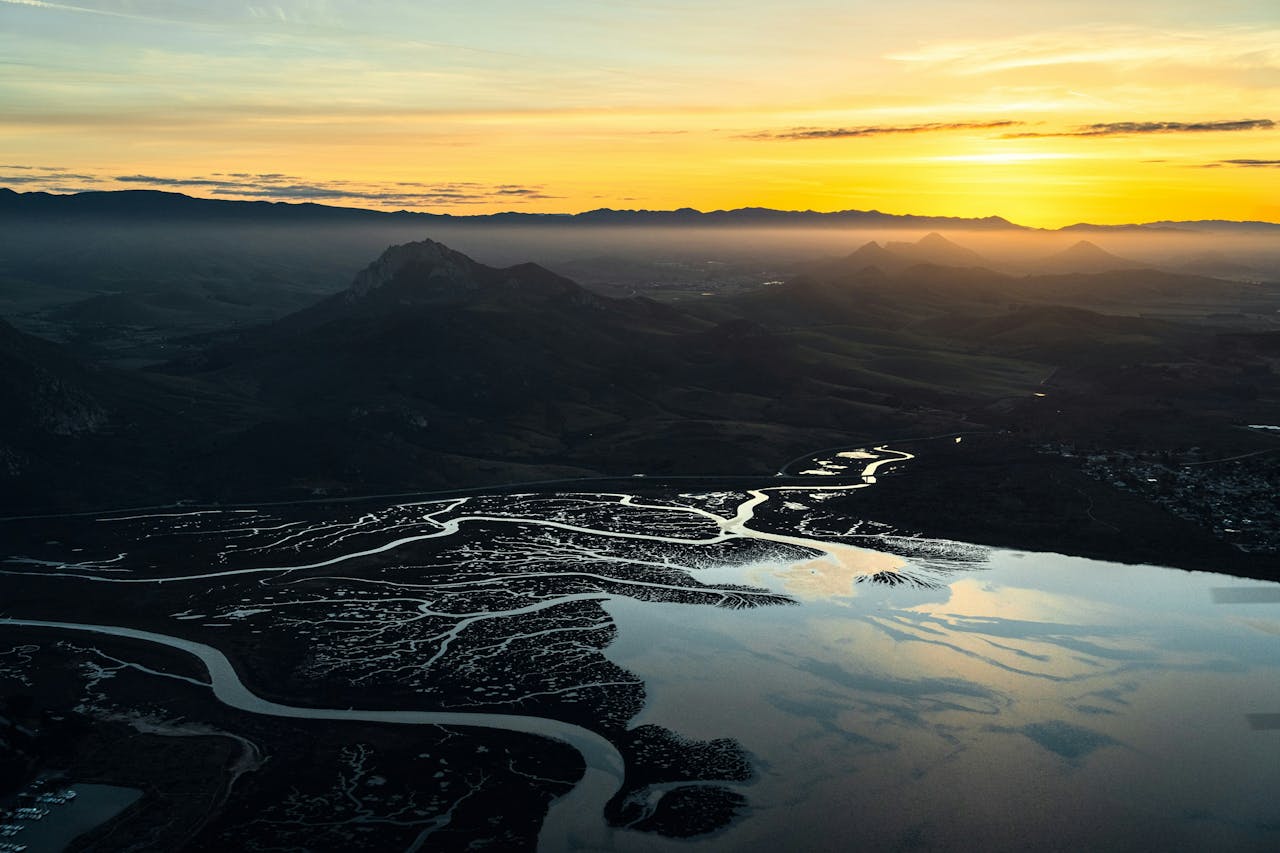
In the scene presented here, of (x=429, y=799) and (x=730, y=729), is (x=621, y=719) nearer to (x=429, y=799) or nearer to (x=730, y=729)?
(x=730, y=729)

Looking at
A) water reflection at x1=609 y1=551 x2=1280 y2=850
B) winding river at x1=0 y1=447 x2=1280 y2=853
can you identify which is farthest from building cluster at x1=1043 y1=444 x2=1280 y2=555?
water reflection at x1=609 y1=551 x2=1280 y2=850

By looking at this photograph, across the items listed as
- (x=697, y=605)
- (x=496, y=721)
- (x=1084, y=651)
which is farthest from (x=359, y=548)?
(x=1084, y=651)

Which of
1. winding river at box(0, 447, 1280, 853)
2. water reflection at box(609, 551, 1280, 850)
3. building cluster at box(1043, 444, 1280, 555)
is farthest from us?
building cluster at box(1043, 444, 1280, 555)

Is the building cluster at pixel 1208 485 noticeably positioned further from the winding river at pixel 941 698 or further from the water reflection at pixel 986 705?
the water reflection at pixel 986 705

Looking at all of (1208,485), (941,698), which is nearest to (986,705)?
(941,698)

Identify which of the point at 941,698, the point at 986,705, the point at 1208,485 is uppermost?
the point at 1208,485

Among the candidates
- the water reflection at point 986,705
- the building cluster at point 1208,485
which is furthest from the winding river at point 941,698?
the building cluster at point 1208,485

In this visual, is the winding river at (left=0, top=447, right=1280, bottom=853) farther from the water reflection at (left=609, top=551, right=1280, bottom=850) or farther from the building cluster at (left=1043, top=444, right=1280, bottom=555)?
the building cluster at (left=1043, top=444, right=1280, bottom=555)

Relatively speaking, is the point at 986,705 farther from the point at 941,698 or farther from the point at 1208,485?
the point at 1208,485
